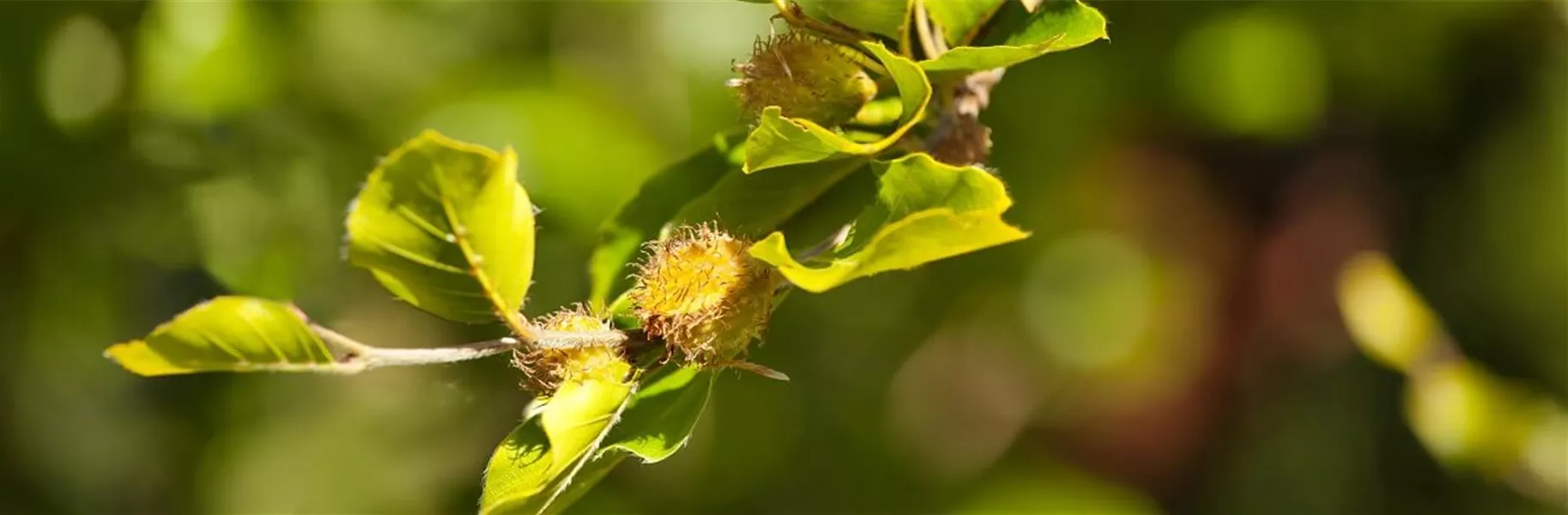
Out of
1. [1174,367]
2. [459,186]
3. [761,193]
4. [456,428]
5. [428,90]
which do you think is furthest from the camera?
[1174,367]

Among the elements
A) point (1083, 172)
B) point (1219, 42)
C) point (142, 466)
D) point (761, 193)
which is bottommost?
point (142, 466)

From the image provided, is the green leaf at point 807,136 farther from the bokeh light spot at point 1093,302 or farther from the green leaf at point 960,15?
the bokeh light spot at point 1093,302

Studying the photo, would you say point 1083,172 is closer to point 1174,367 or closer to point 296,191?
point 1174,367

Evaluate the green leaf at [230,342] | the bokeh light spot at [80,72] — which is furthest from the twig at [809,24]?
the bokeh light spot at [80,72]

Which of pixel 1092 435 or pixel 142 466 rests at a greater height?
pixel 142 466

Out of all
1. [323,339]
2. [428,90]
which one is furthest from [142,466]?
[323,339]
